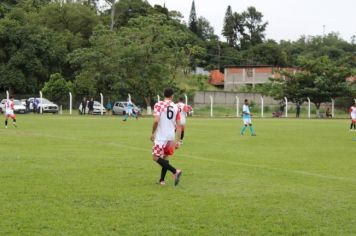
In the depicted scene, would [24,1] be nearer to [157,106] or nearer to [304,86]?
[304,86]

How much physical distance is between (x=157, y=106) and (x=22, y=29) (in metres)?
54.9

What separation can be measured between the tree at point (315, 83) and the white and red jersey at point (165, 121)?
4983 cm

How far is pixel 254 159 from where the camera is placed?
15969 millimetres

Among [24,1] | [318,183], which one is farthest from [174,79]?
[318,183]

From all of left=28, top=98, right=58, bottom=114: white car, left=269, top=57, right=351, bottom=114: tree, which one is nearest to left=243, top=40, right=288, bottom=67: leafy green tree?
left=269, top=57, right=351, bottom=114: tree

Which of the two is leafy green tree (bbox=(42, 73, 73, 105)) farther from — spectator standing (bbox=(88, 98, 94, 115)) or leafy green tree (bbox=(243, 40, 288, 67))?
leafy green tree (bbox=(243, 40, 288, 67))

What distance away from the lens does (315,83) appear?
59.1 m

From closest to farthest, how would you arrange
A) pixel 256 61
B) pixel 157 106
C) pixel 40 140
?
pixel 157 106 → pixel 40 140 → pixel 256 61

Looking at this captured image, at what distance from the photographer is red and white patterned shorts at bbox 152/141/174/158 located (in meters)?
10.9

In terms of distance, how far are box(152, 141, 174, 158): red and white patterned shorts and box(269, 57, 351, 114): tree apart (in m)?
49.8

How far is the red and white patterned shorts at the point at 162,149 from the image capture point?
35.9 feet

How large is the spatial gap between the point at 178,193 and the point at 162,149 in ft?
4.22

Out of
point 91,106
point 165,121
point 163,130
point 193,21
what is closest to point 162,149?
point 163,130

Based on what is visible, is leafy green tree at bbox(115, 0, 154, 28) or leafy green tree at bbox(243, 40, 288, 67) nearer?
leafy green tree at bbox(115, 0, 154, 28)
